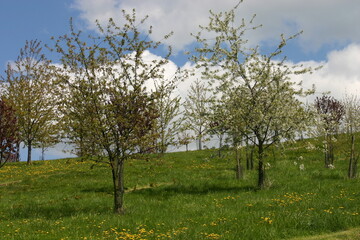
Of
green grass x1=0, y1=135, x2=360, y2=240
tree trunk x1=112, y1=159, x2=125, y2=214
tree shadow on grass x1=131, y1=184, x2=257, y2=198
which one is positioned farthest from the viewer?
tree shadow on grass x1=131, y1=184, x2=257, y2=198

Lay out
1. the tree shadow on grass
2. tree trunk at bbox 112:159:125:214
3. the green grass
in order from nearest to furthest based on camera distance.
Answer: the green grass, tree trunk at bbox 112:159:125:214, the tree shadow on grass

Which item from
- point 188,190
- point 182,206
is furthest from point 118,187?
point 188,190

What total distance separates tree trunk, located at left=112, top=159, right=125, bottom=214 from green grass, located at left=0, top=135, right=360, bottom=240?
401 mm

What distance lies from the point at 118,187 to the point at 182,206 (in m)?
2.90

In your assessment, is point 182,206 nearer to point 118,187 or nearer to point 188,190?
point 118,187

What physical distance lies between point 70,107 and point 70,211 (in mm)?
4684

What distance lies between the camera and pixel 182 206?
50.1 feet

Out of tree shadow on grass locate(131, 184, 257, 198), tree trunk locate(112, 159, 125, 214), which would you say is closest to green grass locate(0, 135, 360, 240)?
tree shadow on grass locate(131, 184, 257, 198)

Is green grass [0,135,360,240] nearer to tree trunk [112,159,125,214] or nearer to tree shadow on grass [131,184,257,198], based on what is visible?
tree shadow on grass [131,184,257,198]

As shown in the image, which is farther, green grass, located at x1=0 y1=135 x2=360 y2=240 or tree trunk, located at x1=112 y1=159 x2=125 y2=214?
A: tree trunk, located at x1=112 y1=159 x2=125 y2=214

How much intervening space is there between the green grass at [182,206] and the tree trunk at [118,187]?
1.32ft

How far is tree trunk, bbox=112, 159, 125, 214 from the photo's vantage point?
15031 mm

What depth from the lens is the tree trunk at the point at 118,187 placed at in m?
15.0

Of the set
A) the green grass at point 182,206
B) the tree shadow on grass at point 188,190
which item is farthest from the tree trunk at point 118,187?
the tree shadow on grass at point 188,190
